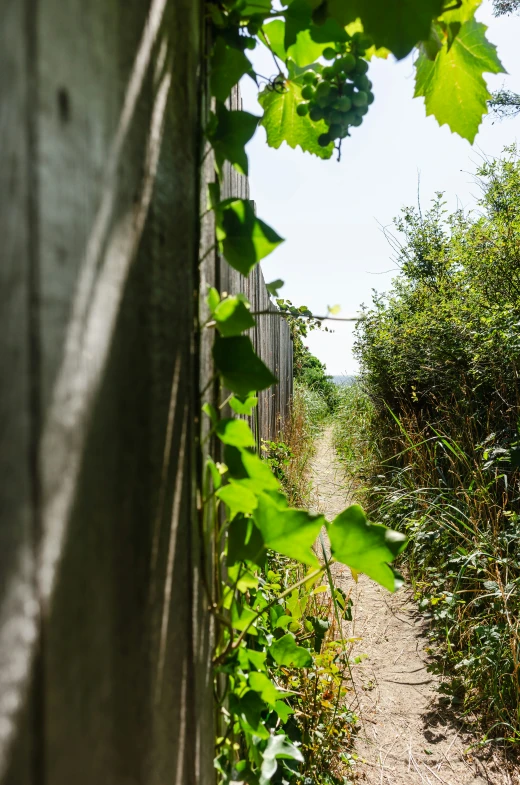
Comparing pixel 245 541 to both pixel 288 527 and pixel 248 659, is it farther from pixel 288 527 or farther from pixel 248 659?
pixel 248 659

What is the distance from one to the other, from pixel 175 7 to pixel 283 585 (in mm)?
2313

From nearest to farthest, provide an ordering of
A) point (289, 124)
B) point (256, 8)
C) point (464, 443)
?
point (256, 8) → point (289, 124) → point (464, 443)

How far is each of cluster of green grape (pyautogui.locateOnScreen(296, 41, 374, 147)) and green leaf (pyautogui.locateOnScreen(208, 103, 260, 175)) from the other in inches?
8.4

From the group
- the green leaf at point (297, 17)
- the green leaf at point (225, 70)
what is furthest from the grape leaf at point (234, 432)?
the green leaf at point (297, 17)

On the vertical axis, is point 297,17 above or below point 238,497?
above

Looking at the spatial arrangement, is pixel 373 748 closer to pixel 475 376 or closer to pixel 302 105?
pixel 302 105

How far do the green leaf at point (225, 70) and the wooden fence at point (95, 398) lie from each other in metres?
0.09

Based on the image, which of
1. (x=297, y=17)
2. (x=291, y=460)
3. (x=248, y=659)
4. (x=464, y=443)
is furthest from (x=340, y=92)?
(x=291, y=460)

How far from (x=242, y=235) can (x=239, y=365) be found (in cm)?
16

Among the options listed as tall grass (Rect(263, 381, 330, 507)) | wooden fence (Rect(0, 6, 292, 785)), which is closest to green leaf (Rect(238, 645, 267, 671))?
wooden fence (Rect(0, 6, 292, 785))

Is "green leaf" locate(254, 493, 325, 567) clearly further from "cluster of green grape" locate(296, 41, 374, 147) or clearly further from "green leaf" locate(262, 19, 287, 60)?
"green leaf" locate(262, 19, 287, 60)

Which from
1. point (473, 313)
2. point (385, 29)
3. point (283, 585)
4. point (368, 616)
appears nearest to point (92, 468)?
point (385, 29)

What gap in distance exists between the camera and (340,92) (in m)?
0.76

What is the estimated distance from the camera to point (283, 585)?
2422 millimetres
